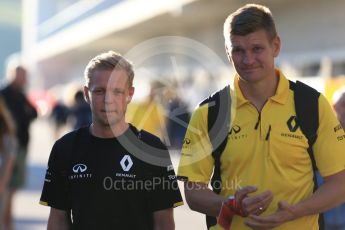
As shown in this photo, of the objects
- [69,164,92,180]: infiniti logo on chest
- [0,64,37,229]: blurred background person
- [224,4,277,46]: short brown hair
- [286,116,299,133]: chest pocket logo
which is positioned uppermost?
[0,64,37,229]: blurred background person

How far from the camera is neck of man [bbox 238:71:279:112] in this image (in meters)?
3.63

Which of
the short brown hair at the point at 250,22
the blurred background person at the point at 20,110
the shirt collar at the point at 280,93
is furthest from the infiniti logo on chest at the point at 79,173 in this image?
the blurred background person at the point at 20,110

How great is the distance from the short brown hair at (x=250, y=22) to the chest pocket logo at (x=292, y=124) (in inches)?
14.7

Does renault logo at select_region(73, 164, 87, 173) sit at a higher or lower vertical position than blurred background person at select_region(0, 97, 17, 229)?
lower

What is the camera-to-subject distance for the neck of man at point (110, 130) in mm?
3951

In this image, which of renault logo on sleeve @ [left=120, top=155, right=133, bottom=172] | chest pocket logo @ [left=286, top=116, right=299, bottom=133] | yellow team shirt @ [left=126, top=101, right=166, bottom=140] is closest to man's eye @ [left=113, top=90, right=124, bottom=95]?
renault logo on sleeve @ [left=120, top=155, right=133, bottom=172]

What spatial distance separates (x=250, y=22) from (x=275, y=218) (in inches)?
34.2

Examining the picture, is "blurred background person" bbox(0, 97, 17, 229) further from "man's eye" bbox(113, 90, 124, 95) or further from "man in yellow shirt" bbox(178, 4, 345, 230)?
"man in yellow shirt" bbox(178, 4, 345, 230)

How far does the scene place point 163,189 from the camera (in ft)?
12.9

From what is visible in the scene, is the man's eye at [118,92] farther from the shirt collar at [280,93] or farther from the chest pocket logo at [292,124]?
the chest pocket logo at [292,124]

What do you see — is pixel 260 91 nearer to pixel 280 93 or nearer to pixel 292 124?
pixel 280 93

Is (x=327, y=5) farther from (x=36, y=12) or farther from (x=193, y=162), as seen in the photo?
(x=36, y=12)

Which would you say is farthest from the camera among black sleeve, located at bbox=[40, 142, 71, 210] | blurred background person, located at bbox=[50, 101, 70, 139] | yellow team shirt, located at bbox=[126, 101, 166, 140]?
blurred background person, located at bbox=[50, 101, 70, 139]

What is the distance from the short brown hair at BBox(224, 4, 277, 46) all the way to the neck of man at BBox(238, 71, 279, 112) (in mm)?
210
